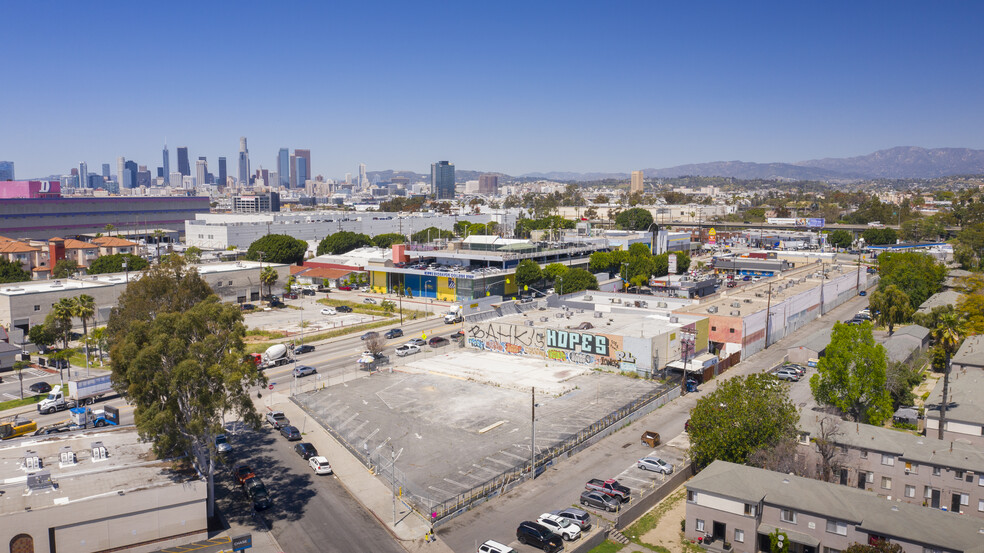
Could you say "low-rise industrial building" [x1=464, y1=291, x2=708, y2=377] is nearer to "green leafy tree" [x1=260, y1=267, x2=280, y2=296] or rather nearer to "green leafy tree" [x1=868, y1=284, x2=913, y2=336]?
"green leafy tree" [x1=868, y1=284, x2=913, y2=336]

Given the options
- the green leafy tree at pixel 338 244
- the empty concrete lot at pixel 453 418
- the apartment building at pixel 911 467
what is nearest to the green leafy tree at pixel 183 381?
the empty concrete lot at pixel 453 418

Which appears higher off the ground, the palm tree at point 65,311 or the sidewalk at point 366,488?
the palm tree at point 65,311

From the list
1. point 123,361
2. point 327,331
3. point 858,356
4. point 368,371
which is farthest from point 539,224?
point 123,361

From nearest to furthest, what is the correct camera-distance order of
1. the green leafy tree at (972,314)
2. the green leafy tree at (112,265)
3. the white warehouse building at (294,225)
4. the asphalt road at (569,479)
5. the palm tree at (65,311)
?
the asphalt road at (569,479) → the palm tree at (65,311) → the green leafy tree at (972,314) → the green leafy tree at (112,265) → the white warehouse building at (294,225)

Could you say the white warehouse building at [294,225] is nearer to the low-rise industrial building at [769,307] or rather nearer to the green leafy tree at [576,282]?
Answer: the green leafy tree at [576,282]

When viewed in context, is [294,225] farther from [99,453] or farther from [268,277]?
[99,453]

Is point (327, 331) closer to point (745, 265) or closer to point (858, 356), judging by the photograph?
point (858, 356)
